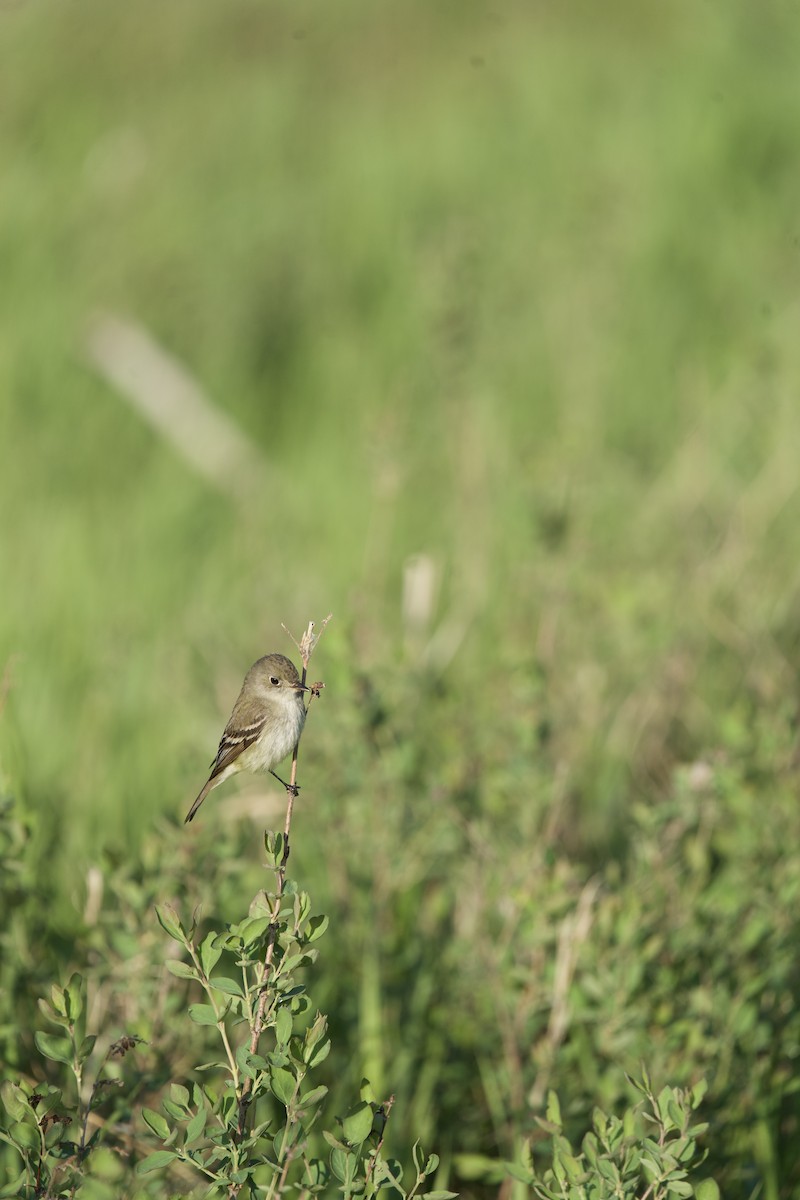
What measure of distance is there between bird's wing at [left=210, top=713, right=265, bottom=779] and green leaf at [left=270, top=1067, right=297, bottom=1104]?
0.75m

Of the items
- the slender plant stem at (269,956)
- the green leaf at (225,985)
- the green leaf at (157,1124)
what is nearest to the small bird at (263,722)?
the slender plant stem at (269,956)

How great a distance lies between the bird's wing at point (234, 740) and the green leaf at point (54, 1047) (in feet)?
1.88

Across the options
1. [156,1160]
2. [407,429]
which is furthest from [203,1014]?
[407,429]

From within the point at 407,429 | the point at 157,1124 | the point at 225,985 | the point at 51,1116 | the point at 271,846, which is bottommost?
the point at 407,429

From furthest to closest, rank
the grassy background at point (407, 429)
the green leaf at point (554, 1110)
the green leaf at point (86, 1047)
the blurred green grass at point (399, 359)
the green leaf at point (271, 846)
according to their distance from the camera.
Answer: the blurred green grass at point (399, 359)
the grassy background at point (407, 429)
the green leaf at point (554, 1110)
the green leaf at point (86, 1047)
the green leaf at point (271, 846)

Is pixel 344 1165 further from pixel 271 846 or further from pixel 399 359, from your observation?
pixel 399 359

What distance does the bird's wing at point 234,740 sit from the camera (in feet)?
8.81

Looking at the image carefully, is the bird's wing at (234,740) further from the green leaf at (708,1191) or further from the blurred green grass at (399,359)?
the green leaf at (708,1191)

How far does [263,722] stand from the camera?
265 cm

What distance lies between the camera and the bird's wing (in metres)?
2.69

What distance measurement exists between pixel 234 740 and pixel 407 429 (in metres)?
3.19

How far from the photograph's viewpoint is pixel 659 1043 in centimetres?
327

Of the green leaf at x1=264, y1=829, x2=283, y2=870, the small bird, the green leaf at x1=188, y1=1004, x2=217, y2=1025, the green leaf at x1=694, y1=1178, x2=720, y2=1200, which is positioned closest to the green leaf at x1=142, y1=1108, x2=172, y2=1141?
the green leaf at x1=188, y1=1004, x2=217, y2=1025

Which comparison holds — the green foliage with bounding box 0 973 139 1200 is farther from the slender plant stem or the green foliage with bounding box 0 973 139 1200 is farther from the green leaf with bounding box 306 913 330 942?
the green leaf with bounding box 306 913 330 942
